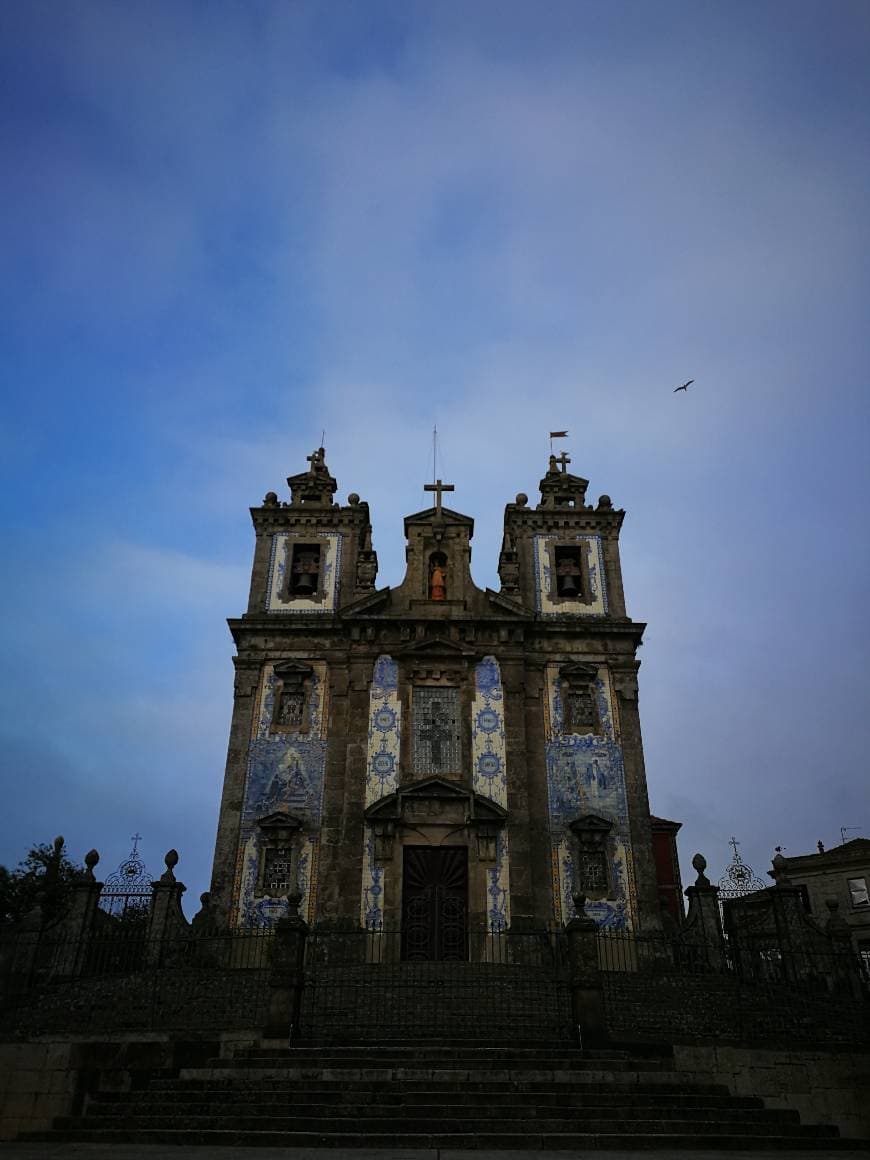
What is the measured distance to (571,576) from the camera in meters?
27.5

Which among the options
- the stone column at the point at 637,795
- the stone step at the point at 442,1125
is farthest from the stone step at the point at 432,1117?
the stone column at the point at 637,795

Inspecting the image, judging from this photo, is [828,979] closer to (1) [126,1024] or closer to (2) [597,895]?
(2) [597,895]

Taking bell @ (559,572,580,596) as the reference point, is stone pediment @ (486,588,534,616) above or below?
below

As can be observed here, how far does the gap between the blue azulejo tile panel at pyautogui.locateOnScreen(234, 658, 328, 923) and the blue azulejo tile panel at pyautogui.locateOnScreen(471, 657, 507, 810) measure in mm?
4087

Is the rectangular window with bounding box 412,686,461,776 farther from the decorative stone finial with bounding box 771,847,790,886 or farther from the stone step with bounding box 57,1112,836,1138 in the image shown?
the stone step with bounding box 57,1112,836,1138

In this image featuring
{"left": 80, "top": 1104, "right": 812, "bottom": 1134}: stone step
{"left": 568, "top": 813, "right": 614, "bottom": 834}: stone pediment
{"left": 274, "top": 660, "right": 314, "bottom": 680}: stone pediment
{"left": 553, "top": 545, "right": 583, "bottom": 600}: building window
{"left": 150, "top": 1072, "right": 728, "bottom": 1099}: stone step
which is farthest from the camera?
{"left": 553, "top": 545, "right": 583, "bottom": 600}: building window

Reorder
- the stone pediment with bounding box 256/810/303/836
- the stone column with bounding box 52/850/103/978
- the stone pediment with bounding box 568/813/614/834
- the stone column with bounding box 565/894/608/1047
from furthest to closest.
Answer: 1. the stone pediment with bounding box 568/813/614/834
2. the stone pediment with bounding box 256/810/303/836
3. the stone column with bounding box 52/850/103/978
4. the stone column with bounding box 565/894/608/1047

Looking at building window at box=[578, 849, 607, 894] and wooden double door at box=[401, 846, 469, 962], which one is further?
building window at box=[578, 849, 607, 894]

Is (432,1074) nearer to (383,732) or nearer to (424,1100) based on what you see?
(424,1100)

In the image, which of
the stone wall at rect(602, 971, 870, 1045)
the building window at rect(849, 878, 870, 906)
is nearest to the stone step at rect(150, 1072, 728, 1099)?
the stone wall at rect(602, 971, 870, 1045)

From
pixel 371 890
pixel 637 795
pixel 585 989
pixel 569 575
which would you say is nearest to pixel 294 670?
pixel 371 890

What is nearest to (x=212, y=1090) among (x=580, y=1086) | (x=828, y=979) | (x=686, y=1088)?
(x=580, y=1086)

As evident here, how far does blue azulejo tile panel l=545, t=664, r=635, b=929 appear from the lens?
73.8 ft

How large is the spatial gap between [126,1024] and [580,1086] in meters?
8.15
